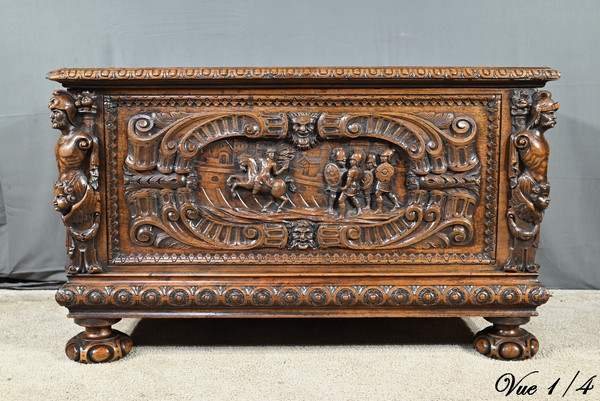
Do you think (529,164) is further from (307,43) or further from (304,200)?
(307,43)

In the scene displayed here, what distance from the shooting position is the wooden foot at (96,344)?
1.86 meters

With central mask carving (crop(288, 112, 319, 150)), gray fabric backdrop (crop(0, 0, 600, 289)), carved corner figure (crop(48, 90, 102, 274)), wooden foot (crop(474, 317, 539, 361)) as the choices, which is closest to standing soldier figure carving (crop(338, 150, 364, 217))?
central mask carving (crop(288, 112, 319, 150))

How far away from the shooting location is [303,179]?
186 centimetres

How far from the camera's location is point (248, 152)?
185 cm

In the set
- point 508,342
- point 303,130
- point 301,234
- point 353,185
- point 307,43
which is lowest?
point 508,342

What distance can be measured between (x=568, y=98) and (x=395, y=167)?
117 centimetres

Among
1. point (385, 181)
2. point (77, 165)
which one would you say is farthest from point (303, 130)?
point (77, 165)

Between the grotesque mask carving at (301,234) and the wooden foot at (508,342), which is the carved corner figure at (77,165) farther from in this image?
the wooden foot at (508,342)

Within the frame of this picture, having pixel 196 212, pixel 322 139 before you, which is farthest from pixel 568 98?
pixel 196 212

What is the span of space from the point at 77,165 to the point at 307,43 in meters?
1.20

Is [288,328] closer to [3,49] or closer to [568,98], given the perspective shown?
[568,98]

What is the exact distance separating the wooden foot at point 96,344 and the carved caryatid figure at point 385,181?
854 mm

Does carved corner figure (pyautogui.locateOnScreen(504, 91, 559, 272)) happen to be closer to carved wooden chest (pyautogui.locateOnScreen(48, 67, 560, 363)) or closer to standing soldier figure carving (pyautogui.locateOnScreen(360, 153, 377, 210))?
carved wooden chest (pyautogui.locateOnScreen(48, 67, 560, 363))

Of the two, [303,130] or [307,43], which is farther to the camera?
[307,43]
